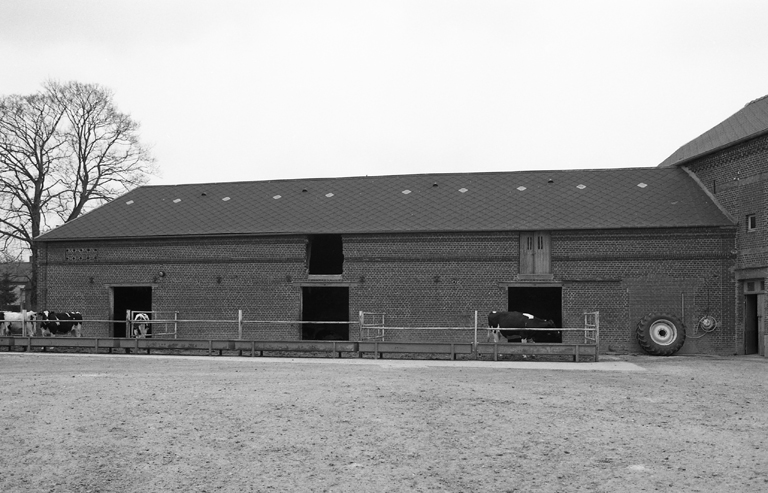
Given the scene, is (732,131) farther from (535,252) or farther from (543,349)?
(543,349)

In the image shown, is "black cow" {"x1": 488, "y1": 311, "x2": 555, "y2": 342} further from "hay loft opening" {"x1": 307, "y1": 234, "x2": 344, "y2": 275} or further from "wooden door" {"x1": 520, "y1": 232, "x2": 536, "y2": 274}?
"hay loft opening" {"x1": 307, "y1": 234, "x2": 344, "y2": 275}

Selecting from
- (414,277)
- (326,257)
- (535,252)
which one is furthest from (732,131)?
(326,257)

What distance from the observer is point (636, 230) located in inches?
960

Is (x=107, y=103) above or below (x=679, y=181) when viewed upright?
above

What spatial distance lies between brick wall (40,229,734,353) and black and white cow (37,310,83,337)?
43cm

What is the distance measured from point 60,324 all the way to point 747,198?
21.3m

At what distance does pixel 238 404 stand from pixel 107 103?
3139 centimetres

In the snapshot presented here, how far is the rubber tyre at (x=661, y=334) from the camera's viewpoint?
23.0 m

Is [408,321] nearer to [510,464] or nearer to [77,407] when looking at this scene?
[77,407]

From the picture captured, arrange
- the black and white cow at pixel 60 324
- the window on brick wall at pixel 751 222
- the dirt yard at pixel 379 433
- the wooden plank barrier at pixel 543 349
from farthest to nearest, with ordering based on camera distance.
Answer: the black and white cow at pixel 60 324 < the window on brick wall at pixel 751 222 < the wooden plank barrier at pixel 543 349 < the dirt yard at pixel 379 433

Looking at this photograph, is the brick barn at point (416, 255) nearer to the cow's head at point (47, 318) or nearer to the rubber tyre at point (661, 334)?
the rubber tyre at point (661, 334)

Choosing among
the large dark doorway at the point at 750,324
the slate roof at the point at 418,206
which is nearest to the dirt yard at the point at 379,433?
the large dark doorway at the point at 750,324

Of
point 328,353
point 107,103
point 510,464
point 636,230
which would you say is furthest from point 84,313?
point 510,464

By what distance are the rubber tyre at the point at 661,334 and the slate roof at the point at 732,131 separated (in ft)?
17.1
